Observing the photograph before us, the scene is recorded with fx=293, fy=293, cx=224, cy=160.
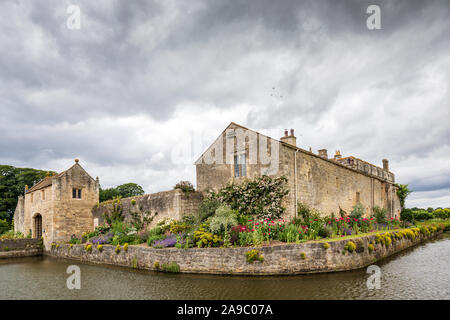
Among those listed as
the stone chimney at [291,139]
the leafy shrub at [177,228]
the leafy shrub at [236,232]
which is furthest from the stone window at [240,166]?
the leafy shrub at [236,232]

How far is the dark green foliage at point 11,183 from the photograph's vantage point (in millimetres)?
38031

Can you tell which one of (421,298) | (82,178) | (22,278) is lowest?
(22,278)

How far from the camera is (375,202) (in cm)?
2753

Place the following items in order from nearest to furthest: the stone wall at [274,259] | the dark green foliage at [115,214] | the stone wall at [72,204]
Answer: the stone wall at [274,259] < the dark green foliage at [115,214] < the stone wall at [72,204]

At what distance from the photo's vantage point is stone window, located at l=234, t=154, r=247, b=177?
17578 mm

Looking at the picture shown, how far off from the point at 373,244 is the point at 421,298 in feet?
18.7

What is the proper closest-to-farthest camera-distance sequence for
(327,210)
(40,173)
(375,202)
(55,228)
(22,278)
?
1. (22,278)
2. (327,210)
3. (55,228)
4. (375,202)
5. (40,173)

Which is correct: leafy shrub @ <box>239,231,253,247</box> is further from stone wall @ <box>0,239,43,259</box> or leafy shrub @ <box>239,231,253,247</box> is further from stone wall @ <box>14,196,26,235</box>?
stone wall @ <box>14,196,26,235</box>

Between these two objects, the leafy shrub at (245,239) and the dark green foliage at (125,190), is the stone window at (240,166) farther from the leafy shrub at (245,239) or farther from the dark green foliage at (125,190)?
the dark green foliage at (125,190)

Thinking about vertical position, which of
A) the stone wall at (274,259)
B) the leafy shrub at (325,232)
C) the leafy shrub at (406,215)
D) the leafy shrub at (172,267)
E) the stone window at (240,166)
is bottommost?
the leafy shrub at (406,215)

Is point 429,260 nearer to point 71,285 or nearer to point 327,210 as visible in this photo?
point 327,210

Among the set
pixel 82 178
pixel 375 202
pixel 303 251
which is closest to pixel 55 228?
pixel 82 178
